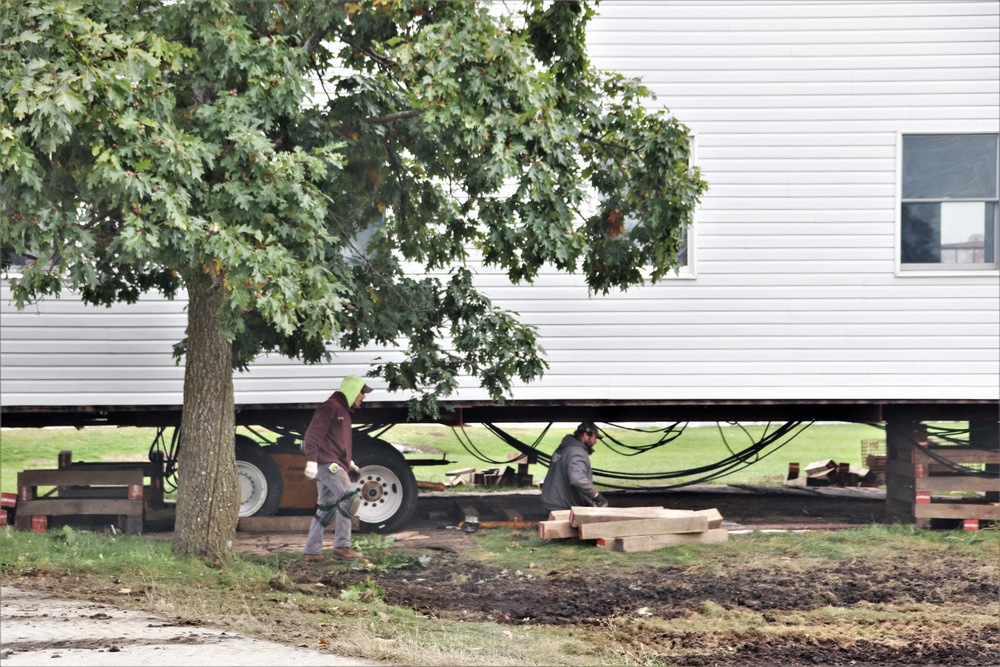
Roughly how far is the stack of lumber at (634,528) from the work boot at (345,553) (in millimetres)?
1710

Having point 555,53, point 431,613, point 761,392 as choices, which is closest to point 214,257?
point 431,613

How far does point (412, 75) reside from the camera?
26.3ft

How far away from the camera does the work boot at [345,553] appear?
32.4 ft

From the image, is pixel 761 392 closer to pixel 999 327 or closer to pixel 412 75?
pixel 999 327

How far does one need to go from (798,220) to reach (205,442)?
237 inches

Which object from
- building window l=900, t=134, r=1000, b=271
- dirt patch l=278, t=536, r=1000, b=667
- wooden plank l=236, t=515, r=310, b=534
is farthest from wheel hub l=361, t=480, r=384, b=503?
building window l=900, t=134, r=1000, b=271

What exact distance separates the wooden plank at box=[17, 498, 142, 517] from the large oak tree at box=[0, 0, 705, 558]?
2087mm

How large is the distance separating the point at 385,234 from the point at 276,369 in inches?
72.2

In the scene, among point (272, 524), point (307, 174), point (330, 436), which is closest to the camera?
point (307, 174)

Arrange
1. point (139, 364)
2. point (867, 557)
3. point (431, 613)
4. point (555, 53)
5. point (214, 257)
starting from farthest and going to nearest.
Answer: point (139, 364)
point (867, 557)
point (555, 53)
point (431, 613)
point (214, 257)

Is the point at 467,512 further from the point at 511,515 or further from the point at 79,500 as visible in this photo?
the point at 79,500

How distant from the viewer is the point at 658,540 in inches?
397

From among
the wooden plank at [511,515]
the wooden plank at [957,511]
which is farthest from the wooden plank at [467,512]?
the wooden plank at [957,511]

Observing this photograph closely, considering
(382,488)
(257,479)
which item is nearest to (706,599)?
(382,488)
